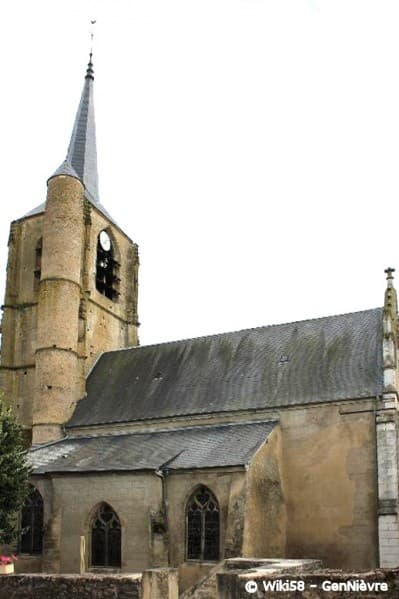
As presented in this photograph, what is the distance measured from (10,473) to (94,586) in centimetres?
950

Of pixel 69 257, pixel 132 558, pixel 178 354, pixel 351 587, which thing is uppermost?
pixel 69 257

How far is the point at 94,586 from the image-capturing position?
1172cm

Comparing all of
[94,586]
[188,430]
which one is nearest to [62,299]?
[188,430]

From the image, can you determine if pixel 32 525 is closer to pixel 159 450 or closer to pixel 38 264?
pixel 159 450

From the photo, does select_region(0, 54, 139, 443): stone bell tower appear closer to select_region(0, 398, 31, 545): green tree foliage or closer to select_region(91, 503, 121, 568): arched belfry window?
select_region(91, 503, 121, 568): arched belfry window

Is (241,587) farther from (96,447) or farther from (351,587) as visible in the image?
(96,447)

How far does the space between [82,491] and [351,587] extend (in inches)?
624

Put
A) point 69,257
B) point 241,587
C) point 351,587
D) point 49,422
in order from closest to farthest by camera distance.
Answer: point 351,587
point 241,587
point 49,422
point 69,257

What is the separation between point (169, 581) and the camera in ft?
37.7

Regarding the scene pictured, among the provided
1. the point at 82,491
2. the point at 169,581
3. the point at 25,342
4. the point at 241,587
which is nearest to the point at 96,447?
the point at 82,491

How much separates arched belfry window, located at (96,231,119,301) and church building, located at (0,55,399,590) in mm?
844

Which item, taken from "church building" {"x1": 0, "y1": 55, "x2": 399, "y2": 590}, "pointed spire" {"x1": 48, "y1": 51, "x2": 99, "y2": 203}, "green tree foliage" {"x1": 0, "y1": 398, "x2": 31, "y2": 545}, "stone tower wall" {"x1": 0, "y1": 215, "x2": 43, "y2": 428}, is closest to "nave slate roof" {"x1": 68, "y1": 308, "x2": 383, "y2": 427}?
"church building" {"x1": 0, "y1": 55, "x2": 399, "y2": 590}

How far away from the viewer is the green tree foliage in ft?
66.6

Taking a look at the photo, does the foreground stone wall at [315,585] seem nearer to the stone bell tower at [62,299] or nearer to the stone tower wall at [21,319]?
the stone bell tower at [62,299]
